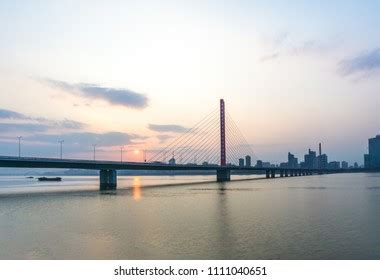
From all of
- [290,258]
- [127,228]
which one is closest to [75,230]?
[127,228]

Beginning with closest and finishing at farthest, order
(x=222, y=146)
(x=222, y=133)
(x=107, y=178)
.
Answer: (x=107, y=178), (x=222, y=146), (x=222, y=133)

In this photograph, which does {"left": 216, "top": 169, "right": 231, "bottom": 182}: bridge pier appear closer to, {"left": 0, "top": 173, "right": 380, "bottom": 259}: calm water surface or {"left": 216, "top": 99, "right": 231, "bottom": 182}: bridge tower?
{"left": 216, "top": 99, "right": 231, "bottom": 182}: bridge tower

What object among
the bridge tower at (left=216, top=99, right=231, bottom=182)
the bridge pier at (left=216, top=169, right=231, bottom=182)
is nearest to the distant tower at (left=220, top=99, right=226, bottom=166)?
the bridge tower at (left=216, top=99, right=231, bottom=182)

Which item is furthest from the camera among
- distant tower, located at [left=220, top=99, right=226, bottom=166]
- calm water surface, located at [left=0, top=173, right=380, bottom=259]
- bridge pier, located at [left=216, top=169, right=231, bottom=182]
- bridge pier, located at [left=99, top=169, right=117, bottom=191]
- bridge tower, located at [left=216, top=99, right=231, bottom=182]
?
bridge pier, located at [left=216, top=169, right=231, bottom=182]

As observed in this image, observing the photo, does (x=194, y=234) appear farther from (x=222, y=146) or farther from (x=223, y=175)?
(x=223, y=175)

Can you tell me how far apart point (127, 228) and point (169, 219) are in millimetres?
6526

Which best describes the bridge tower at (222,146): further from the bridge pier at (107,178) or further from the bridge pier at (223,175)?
the bridge pier at (107,178)

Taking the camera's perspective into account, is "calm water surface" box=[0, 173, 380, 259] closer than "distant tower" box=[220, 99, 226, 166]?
Yes

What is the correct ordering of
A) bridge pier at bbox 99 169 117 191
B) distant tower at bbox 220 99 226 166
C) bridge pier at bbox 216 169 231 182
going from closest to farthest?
bridge pier at bbox 99 169 117 191
distant tower at bbox 220 99 226 166
bridge pier at bbox 216 169 231 182

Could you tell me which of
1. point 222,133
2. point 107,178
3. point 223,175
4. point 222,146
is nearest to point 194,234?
point 107,178

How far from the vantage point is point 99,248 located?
26.2m

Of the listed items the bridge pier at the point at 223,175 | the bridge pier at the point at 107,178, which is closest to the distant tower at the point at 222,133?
the bridge pier at the point at 223,175

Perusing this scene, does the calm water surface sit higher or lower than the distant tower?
lower
